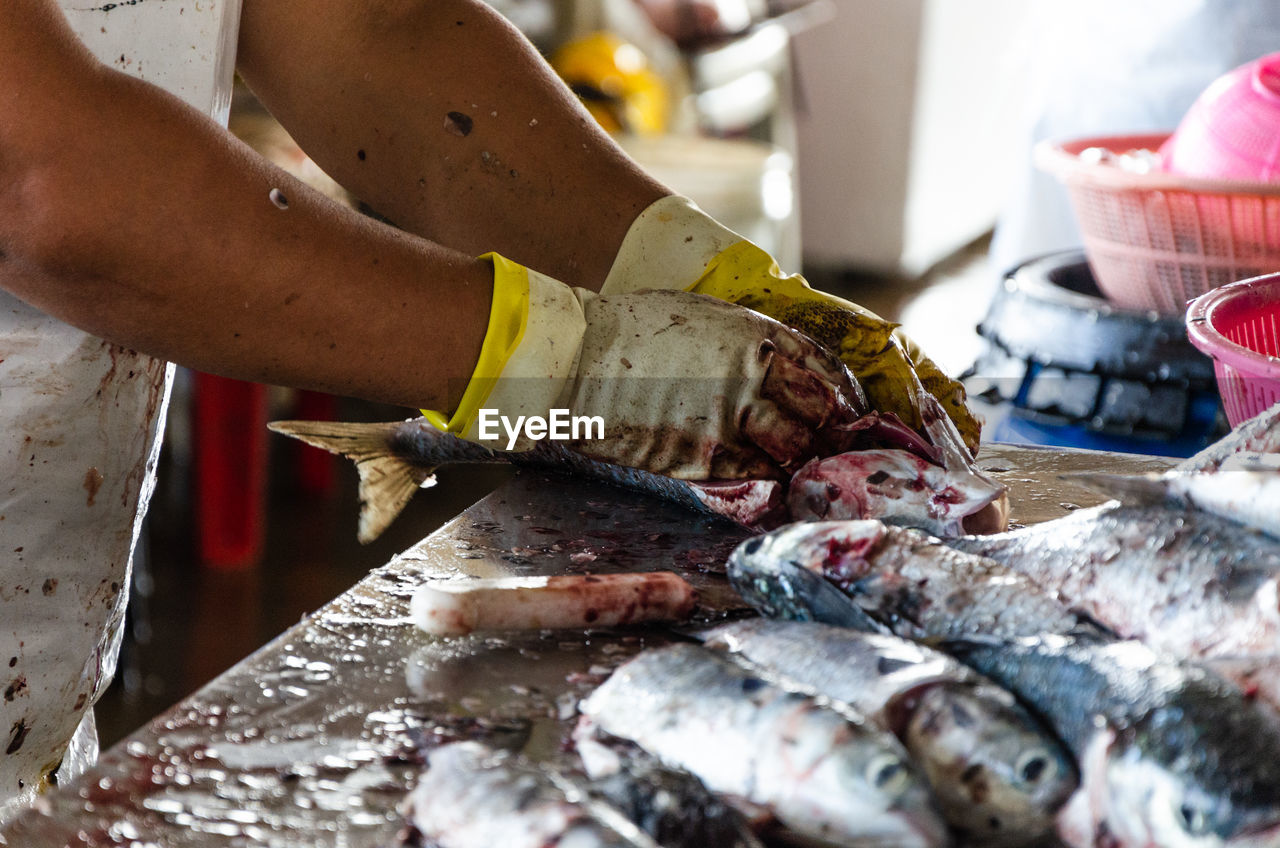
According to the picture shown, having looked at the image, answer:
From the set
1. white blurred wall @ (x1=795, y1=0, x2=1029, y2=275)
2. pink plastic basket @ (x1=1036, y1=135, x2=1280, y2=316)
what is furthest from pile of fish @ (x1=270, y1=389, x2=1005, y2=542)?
white blurred wall @ (x1=795, y1=0, x2=1029, y2=275)

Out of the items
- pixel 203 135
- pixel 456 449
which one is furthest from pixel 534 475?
→ pixel 203 135

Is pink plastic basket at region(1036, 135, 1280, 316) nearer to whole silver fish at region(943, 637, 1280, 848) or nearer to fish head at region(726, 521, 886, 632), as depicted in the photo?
fish head at region(726, 521, 886, 632)

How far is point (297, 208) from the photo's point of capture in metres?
1.36

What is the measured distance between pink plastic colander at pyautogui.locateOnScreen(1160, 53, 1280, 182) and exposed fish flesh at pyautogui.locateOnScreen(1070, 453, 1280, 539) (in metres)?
1.24

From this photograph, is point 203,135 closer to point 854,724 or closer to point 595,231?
point 595,231

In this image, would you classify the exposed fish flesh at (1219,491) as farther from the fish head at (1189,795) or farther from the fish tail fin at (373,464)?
the fish tail fin at (373,464)

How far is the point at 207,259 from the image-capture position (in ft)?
4.23

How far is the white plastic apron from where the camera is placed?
1.49 m

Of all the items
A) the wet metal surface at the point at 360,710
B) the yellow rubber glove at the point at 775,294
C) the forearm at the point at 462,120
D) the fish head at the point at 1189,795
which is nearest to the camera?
the fish head at the point at 1189,795

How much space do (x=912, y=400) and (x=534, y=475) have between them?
1.89ft

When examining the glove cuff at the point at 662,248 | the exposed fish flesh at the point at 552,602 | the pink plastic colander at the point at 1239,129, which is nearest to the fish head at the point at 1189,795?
the exposed fish flesh at the point at 552,602

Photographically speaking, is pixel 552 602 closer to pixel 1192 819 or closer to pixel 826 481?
pixel 826 481

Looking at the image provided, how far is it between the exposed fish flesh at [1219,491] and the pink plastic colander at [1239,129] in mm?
1243

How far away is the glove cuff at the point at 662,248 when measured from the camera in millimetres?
1875
